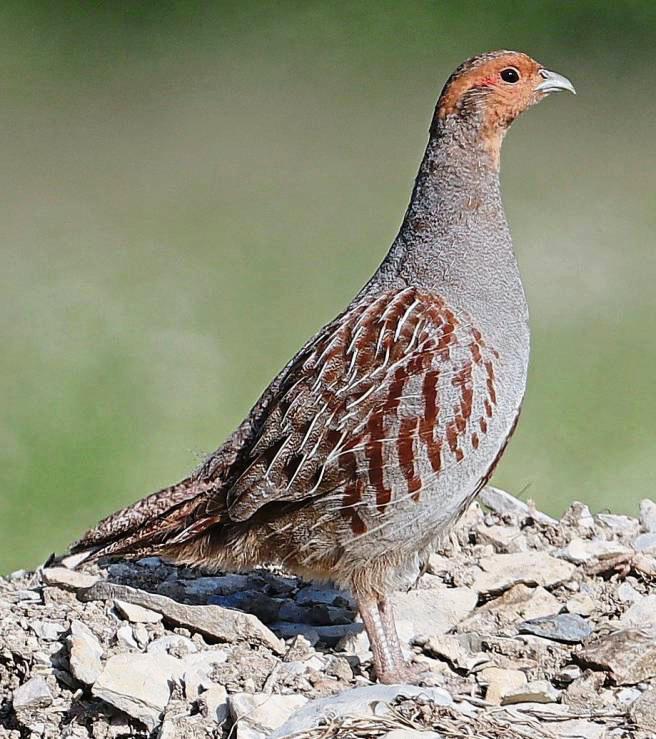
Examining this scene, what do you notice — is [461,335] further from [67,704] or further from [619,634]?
[67,704]

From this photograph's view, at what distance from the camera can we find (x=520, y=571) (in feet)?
12.8

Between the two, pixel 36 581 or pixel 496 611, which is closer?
pixel 496 611

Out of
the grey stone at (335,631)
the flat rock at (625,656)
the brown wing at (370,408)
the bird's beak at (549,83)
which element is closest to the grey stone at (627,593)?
the flat rock at (625,656)

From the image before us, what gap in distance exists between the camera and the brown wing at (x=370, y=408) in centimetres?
326

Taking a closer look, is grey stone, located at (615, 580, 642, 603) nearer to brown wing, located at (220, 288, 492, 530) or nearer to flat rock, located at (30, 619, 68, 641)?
brown wing, located at (220, 288, 492, 530)

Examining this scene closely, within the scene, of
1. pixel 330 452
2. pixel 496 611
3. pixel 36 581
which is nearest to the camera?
pixel 330 452

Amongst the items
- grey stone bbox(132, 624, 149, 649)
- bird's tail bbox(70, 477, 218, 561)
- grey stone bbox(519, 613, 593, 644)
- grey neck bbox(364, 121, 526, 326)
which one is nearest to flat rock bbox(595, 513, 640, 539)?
grey stone bbox(519, 613, 593, 644)

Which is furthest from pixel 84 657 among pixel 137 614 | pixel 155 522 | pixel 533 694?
pixel 533 694

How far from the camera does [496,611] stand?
3.75 metres

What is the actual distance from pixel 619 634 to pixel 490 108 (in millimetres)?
1501

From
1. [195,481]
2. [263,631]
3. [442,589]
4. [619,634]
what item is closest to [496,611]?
[442,589]

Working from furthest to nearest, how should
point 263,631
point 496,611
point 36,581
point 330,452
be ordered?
point 36,581 → point 496,611 → point 263,631 → point 330,452

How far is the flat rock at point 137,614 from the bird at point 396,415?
180 millimetres

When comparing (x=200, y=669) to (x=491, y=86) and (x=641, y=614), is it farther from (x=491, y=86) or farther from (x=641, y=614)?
(x=491, y=86)
